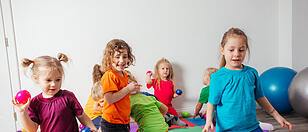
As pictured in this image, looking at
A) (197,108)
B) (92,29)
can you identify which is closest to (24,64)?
(92,29)

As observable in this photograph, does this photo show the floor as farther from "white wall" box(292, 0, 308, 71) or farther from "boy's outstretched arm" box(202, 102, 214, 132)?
"boy's outstretched arm" box(202, 102, 214, 132)

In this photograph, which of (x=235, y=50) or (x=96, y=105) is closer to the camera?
(x=235, y=50)

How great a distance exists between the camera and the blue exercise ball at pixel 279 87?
3527mm

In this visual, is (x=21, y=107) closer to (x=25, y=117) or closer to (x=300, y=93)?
(x=25, y=117)

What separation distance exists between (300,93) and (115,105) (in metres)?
2.74

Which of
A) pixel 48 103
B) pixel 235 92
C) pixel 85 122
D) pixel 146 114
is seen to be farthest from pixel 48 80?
pixel 235 92

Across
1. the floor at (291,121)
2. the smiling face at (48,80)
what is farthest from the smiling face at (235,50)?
the floor at (291,121)

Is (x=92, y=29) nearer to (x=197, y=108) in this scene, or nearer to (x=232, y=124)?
(x=197, y=108)

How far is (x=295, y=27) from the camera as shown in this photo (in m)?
4.24

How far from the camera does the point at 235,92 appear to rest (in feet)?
5.55

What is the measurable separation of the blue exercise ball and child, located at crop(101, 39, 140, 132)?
270 centimetres

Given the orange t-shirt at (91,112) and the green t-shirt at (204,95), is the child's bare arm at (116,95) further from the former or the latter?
the green t-shirt at (204,95)

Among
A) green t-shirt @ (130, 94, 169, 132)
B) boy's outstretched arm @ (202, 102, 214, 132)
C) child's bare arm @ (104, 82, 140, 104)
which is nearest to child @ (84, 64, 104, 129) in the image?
green t-shirt @ (130, 94, 169, 132)

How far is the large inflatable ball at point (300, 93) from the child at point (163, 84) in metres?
1.79
